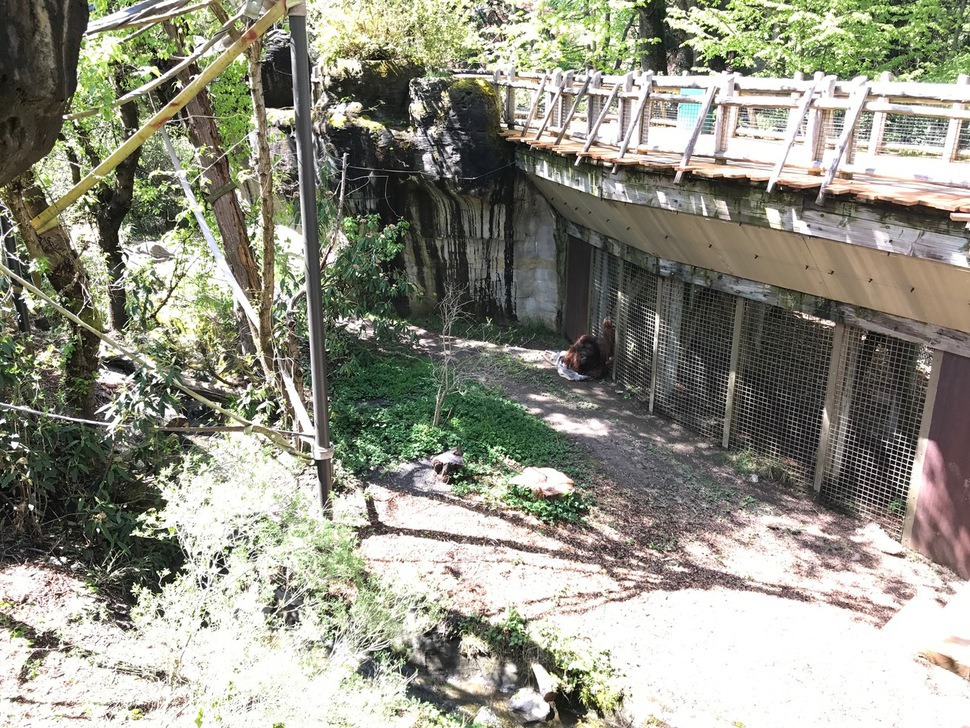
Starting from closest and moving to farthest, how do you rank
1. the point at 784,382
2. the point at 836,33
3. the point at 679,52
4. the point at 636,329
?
1. the point at 784,382
2. the point at 636,329
3. the point at 836,33
4. the point at 679,52

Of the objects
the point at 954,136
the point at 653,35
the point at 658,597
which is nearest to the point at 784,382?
the point at 658,597

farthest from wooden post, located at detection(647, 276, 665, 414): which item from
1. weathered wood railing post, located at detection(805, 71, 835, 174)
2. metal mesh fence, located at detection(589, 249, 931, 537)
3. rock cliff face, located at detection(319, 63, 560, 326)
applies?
rock cliff face, located at detection(319, 63, 560, 326)

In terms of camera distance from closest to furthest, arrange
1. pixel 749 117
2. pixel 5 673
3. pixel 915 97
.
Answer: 1. pixel 5 673
2. pixel 915 97
3. pixel 749 117

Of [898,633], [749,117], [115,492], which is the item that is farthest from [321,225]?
[898,633]

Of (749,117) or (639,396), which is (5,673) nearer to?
(639,396)

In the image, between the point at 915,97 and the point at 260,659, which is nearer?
the point at 260,659

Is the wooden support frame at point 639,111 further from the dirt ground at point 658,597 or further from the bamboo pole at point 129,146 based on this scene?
the bamboo pole at point 129,146

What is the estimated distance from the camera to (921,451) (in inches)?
352

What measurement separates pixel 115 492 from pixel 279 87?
11728mm

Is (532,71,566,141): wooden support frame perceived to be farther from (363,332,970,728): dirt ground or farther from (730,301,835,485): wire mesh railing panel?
(363,332,970,728): dirt ground

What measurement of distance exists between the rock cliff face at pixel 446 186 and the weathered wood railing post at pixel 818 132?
7880 mm

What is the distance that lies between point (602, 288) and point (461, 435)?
5078 millimetres

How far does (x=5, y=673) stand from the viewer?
648 centimetres

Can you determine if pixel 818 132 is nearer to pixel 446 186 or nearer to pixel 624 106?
pixel 624 106
